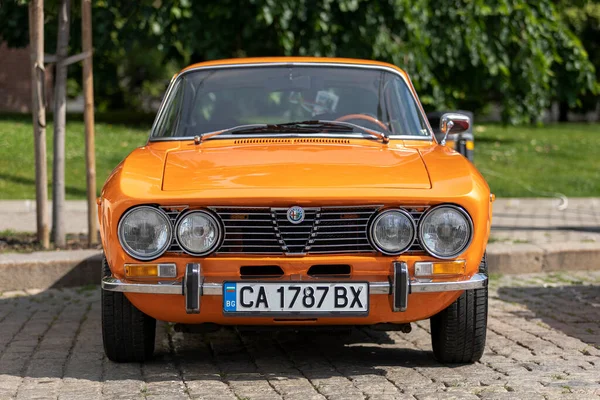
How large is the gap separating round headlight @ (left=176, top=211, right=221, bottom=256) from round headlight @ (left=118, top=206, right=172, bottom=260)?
6cm

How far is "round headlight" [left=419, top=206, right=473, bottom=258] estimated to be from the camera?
4777 mm

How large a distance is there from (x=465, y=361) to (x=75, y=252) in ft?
12.0

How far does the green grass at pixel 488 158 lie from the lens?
13891mm

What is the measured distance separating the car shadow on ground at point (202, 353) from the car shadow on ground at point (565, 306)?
2.81ft

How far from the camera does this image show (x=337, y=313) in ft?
15.6

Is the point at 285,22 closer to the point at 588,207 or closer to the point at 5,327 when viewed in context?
the point at 588,207

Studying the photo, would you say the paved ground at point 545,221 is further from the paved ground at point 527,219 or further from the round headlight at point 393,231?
the round headlight at point 393,231

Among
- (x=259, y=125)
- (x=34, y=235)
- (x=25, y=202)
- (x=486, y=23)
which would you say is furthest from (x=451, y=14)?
(x=259, y=125)

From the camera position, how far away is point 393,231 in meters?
4.77

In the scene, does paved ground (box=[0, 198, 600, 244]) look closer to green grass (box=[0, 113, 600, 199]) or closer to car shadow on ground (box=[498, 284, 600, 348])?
green grass (box=[0, 113, 600, 199])

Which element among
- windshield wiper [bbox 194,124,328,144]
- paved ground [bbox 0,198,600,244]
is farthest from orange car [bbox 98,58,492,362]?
paved ground [bbox 0,198,600,244]

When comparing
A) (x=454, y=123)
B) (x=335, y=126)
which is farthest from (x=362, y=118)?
(x=454, y=123)

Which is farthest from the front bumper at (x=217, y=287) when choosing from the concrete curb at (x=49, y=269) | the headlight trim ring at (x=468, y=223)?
the concrete curb at (x=49, y=269)

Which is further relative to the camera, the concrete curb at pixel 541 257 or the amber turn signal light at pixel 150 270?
the concrete curb at pixel 541 257
